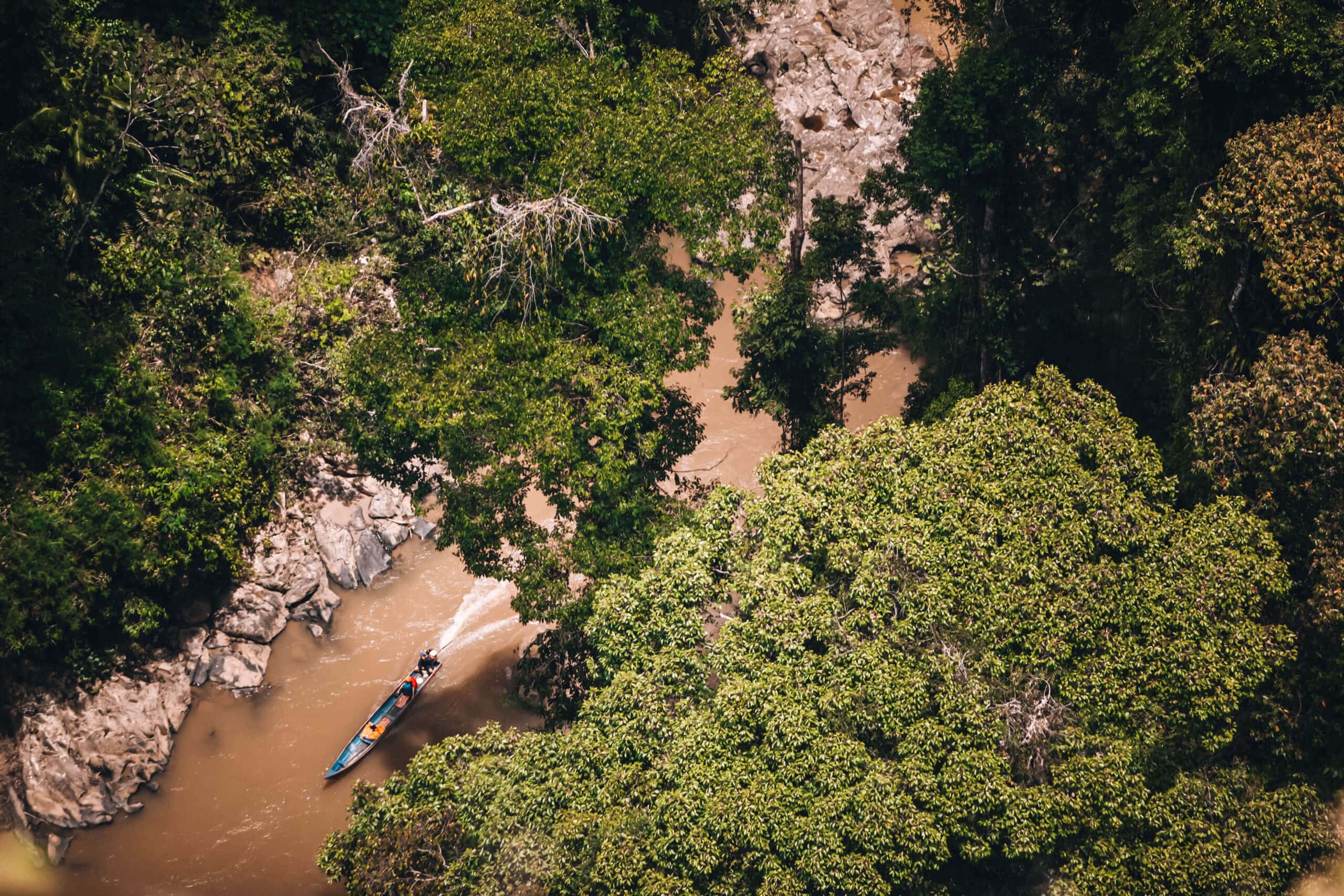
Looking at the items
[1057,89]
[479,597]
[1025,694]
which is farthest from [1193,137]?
[479,597]

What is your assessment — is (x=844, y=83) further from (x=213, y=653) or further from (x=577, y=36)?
(x=213, y=653)

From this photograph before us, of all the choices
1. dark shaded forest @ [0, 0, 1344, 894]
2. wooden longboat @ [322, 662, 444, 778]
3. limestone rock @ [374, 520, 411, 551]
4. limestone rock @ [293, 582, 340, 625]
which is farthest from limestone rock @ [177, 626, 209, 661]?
limestone rock @ [374, 520, 411, 551]

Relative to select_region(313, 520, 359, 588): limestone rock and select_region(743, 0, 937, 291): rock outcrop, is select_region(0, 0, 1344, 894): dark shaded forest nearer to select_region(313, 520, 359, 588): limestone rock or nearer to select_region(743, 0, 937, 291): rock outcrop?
select_region(313, 520, 359, 588): limestone rock

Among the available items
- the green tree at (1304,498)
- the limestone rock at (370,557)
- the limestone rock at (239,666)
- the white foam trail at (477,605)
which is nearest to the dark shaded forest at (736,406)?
the green tree at (1304,498)

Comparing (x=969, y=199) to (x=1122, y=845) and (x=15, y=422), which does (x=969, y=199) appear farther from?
(x=15, y=422)

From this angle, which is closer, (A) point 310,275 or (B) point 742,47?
(A) point 310,275
